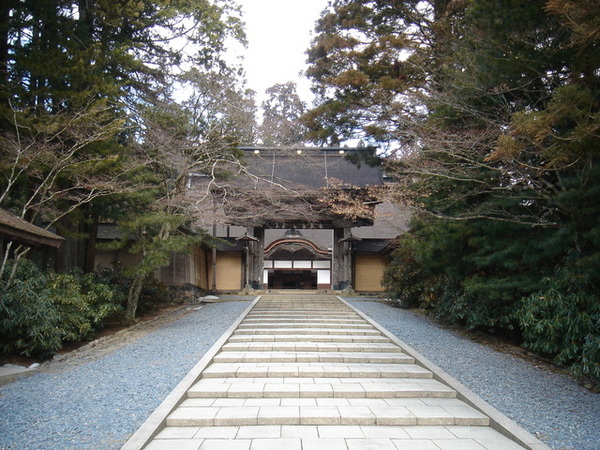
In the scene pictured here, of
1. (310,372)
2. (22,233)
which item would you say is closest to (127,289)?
(22,233)

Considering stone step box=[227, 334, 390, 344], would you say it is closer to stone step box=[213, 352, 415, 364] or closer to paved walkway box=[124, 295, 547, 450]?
paved walkway box=[124, 295, 547, 450]

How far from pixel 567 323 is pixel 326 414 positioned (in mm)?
3545

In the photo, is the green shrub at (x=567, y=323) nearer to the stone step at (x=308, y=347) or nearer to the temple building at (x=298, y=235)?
the stone step at (x=308, y=347)

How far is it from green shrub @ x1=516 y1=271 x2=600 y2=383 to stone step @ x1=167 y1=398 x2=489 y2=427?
177cm

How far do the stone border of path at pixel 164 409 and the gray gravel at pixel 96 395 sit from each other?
4.3 inches

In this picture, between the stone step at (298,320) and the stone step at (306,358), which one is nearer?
the stone step at (306,358)

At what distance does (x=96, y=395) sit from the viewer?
4652mm

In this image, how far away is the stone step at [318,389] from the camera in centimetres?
479

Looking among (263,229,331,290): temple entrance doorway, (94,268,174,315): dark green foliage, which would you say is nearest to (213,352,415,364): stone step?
(94,268,174,315): dark green foliage

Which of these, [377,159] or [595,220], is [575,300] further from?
[377,159]

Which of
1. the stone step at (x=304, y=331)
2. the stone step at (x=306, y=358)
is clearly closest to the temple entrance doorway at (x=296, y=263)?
the stone step at (x=304, y=331)

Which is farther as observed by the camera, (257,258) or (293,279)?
(293,279)

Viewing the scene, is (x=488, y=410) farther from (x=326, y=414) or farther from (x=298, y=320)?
(x=298, y=320)

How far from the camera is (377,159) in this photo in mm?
10453
